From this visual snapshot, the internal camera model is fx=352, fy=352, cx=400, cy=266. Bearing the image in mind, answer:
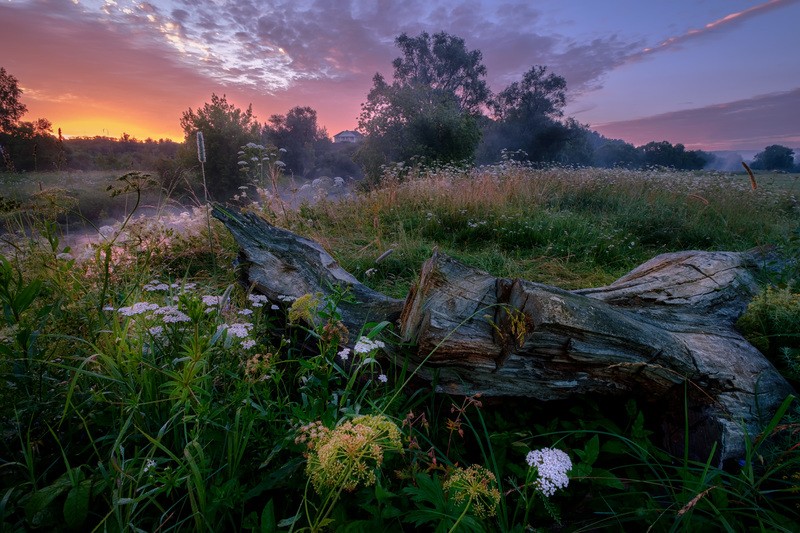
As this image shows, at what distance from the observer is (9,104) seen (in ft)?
29.0

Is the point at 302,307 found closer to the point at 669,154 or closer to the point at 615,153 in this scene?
the point at 615,153

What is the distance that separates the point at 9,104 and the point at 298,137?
36.6m

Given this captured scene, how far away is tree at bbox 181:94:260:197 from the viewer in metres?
24.0

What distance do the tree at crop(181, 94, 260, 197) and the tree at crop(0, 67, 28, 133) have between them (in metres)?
14.7

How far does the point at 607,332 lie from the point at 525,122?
135 ft

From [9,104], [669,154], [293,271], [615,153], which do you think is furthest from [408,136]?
[669,154]

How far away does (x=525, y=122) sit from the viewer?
37844 mm

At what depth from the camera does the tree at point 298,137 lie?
127ft

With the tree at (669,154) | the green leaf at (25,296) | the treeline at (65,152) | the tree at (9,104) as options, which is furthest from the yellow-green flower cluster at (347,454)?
the tree at (669,154)

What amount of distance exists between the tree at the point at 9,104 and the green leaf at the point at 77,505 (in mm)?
10919

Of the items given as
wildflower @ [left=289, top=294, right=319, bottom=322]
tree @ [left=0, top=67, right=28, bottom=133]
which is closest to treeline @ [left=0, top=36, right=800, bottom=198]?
tree @ [left=0, top=67, right=28, bottom=133]

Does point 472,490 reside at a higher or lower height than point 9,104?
lower

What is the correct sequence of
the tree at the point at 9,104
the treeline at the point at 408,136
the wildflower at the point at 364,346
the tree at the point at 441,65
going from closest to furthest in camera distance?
the wildflower at the point at 364,346
the tree at the point at 9,104
the treeline at the point at 408,136
the tree at the point at 441,65

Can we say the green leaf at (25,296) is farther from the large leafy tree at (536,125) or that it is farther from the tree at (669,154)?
the tree at (669,154)
